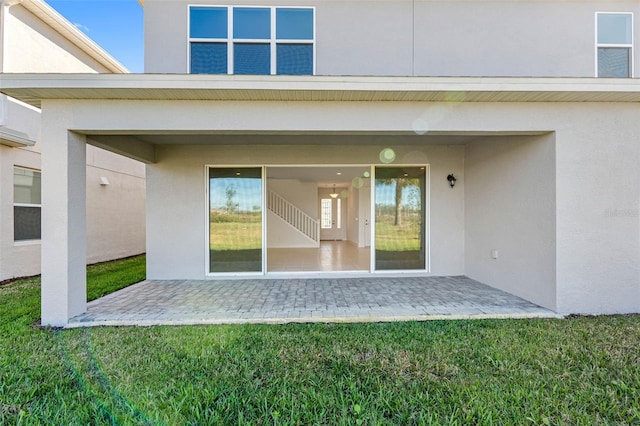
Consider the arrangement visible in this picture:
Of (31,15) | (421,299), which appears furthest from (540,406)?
(31,15)

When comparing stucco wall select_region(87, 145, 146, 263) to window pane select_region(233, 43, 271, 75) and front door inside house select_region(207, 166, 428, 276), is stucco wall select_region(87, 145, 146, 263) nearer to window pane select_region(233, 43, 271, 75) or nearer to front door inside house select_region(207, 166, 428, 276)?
front door inside house select_region(207, 166, 428, 276)

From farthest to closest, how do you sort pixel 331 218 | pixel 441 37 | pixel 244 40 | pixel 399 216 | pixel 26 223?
pixel 331 218
pixel 26 223
pixel 399 216
pixel 441 37
pixel 244 40

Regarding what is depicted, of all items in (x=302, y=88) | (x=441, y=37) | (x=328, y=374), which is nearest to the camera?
(x=328, y=374)

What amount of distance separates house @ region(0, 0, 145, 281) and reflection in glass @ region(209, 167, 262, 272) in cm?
335

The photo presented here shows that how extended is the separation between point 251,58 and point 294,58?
87 cm

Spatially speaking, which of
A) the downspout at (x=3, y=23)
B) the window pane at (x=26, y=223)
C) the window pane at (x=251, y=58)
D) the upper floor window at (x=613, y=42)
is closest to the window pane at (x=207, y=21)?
the window pane at (x=251, y=58)

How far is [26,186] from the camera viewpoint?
7.79 meters

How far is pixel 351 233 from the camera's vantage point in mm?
16047

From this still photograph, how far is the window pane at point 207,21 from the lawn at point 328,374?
5.66 meters

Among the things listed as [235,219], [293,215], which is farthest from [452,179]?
[293,215]

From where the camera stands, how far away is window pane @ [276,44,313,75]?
21.2ft

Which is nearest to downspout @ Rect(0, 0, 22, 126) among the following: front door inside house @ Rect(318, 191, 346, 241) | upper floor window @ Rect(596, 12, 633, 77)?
front door inside house @ Rect(318, 191, 346, 241)

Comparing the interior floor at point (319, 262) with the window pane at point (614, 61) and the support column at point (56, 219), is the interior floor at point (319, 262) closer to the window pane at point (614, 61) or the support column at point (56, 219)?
the support column at point (56, 219)

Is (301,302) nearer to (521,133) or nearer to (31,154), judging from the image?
(521,133)
